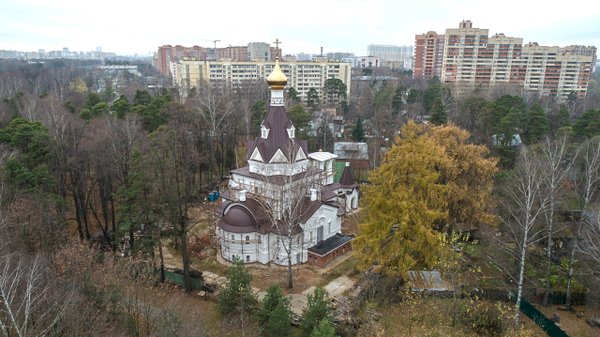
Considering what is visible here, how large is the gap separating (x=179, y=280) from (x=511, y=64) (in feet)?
233

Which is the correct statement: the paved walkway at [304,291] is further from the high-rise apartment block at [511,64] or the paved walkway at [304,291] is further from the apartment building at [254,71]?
the high-rise apartment block at [511,64]

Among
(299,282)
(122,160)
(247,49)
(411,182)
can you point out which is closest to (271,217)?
(299,282)

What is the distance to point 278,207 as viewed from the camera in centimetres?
2161

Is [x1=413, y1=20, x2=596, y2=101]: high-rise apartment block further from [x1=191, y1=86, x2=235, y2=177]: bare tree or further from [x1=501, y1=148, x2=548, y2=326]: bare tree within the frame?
[x1=501, y1=148, x2=548, y2=326]: bare tree

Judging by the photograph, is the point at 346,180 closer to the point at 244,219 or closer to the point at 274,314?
the point at 244,219

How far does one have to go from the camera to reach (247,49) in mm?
108312

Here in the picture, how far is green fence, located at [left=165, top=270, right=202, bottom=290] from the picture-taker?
19.2 meters

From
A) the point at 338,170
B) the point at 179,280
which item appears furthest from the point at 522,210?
the point at 338,170

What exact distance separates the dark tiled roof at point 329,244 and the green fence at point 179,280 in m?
5.85

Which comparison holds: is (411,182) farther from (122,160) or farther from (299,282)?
(122,160)

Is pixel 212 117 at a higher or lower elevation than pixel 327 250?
higher

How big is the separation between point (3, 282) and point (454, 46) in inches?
2953

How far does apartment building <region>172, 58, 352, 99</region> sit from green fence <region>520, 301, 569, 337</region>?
59.2 m

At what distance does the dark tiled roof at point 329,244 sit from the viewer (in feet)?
70.9
